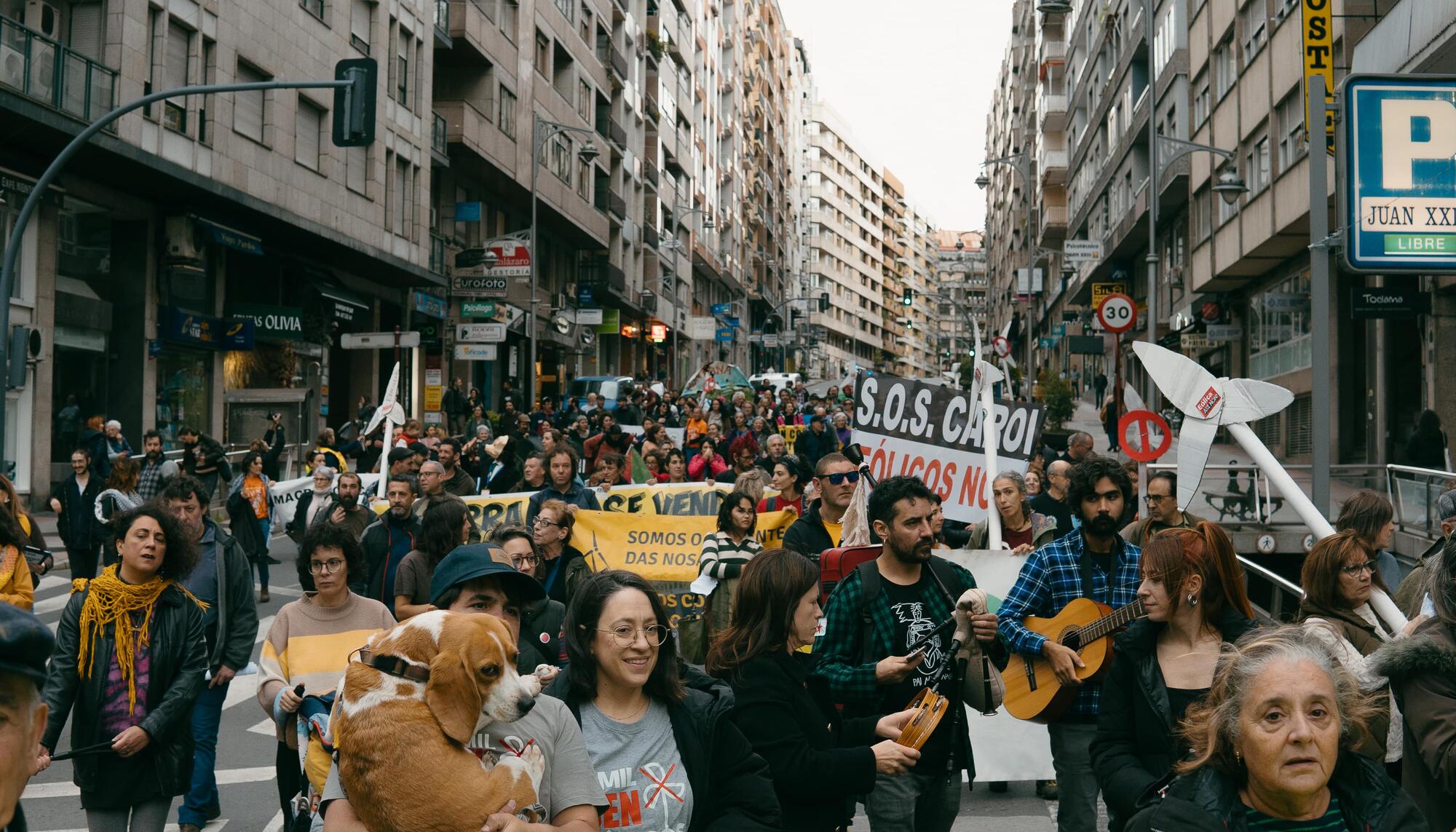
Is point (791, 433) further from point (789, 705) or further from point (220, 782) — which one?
point (789, 705)

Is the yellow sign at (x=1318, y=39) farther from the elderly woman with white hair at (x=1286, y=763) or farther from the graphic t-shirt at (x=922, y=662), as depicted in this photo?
the elderly woman with white hair at (x=1286, y=763)

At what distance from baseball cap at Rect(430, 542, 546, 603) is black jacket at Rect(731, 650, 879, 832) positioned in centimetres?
84

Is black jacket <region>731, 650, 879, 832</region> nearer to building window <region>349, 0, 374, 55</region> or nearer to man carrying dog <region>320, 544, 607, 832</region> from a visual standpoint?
man carrying dog <region>320, 544, 607, 832</region>

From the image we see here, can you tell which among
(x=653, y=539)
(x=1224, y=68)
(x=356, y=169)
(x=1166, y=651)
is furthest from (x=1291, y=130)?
(x=1166, y=651)

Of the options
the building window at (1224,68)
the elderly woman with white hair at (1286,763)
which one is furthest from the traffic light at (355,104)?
the building window at (1224,68)

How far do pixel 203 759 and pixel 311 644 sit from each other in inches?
74.0

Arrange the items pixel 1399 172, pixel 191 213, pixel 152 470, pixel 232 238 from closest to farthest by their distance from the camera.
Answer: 1. pixel 1399 172
2. pixel 152 470
3. pixel 191 213
4. pixel 232 238

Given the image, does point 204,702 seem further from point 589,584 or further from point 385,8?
point 385,8

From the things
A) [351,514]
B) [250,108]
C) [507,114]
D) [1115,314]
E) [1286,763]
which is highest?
[507,114]

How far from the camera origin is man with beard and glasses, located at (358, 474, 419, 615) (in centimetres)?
849

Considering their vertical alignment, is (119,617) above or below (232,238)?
below

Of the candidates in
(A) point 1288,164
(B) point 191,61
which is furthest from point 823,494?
(A) point 1288,164

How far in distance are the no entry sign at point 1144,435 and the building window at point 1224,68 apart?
24624 millimetres

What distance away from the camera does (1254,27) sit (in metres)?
30.7
